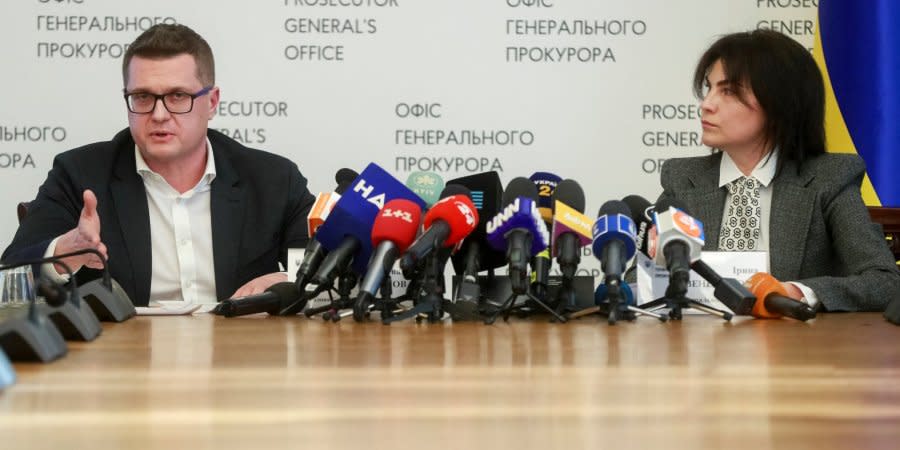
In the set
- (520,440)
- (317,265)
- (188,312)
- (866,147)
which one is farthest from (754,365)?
(866,147)

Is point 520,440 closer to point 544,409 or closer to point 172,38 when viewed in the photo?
point 544,409

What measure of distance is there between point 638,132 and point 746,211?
45.0 inches

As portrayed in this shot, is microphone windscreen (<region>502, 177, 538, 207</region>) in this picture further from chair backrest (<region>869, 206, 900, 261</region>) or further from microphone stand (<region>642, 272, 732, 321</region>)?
chair backrest (<region>869, 206, 900, 261</region>)

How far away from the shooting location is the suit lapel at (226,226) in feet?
8.90

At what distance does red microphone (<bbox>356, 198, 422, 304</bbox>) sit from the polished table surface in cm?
14

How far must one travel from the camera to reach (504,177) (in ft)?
12.4

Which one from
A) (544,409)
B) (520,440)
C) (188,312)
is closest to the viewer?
(520,440)

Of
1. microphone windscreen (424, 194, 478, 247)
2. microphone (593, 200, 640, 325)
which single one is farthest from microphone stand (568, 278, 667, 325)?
microphone windscreen (424, 194, 478, 247)

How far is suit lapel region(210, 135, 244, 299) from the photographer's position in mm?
2713

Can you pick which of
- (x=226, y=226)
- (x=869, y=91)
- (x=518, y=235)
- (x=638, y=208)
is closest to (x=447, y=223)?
(x=518, y=235)

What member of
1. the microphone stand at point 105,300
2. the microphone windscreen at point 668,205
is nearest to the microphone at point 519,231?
the microphone windscreen at point 668,205

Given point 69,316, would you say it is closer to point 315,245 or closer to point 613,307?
point 315,245

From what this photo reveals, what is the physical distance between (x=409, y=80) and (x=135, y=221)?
1341 millimetres

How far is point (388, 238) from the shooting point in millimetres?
1705
